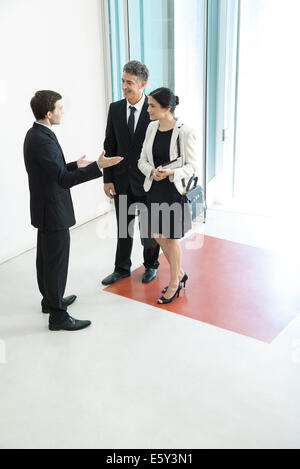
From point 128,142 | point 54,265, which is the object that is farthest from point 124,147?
point 54,265

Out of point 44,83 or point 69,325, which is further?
point 44,83

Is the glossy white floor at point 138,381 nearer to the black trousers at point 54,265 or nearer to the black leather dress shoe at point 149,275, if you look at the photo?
the black trousers at point 54,265

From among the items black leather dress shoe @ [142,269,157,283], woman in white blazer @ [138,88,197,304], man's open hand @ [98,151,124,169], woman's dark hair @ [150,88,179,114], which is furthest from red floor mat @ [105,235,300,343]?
woman's dark hair @ [150,88,179,114]

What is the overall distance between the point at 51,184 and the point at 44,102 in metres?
0.51

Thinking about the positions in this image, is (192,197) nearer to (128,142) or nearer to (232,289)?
(128,142)

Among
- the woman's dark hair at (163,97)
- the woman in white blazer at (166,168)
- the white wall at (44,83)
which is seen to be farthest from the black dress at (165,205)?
the white wall at (44,83)

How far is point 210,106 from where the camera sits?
5824 millimetres

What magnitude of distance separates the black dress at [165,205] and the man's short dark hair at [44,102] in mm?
778

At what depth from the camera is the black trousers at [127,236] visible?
4.10 m

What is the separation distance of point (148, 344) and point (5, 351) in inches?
37.5

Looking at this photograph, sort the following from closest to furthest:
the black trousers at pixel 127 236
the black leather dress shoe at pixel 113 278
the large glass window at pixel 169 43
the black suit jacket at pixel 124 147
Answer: the black suit jacket at pixel 124 147, the black trousers at pixel 127 236, the black leather dress shoe at pixel 113 278, the large glass window at pixel 169 43

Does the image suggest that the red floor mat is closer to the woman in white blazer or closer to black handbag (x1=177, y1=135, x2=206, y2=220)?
the woman in white blazer

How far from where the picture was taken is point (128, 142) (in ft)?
12.9

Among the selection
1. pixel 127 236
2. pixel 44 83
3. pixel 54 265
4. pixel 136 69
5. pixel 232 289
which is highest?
pixel 136 69
